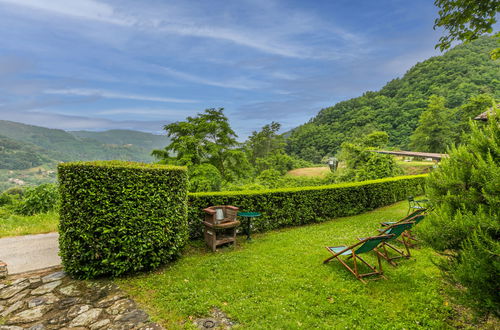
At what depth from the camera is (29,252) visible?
16.9ft

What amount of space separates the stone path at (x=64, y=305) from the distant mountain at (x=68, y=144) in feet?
224

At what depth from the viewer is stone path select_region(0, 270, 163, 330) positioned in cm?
278

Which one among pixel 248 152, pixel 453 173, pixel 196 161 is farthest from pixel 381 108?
pixel 453 173

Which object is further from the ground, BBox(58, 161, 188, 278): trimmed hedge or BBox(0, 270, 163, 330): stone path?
BBox(58, 161, 188, 278): trimmed hedge

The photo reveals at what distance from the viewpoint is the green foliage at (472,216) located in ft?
6.36

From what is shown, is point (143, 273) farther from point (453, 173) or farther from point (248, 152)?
point (248, 152)

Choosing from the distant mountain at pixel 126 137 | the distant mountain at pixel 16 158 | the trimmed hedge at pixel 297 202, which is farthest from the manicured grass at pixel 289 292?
the distant mountain at pixel 126 137

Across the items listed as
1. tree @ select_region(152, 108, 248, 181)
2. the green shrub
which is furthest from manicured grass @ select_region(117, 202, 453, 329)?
the green shrub

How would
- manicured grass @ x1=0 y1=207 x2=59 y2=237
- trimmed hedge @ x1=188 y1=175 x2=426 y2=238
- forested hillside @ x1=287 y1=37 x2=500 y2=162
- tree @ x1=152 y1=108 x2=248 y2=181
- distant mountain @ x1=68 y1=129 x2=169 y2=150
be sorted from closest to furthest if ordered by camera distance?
1. trimmed hedge @ x1=188 y1=175 x2=426 y2=238
2. manicured grass @ x1=0 y1=207 x2=59 y2=237
3. tree @ x1=152 y1=108 x2=248 y2=181
4. forested hillside @ x1=287 y1=37 x2=500 y2=162
5. distant mountain @ x1=68 y1=129 x2=169 y2=150

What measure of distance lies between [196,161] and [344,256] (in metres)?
12.2

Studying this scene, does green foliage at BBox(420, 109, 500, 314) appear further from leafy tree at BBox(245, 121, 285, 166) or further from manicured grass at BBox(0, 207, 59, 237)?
leafy tree at BBox(245, 121, 285, 166)

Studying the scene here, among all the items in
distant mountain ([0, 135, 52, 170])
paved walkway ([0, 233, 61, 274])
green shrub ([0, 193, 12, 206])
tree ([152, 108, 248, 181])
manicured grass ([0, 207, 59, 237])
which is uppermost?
distant mountain ([0, 135, 52, 170])

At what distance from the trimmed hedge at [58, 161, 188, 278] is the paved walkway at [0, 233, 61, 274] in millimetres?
1064

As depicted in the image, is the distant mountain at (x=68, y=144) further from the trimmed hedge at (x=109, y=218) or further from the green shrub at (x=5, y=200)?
the trimmed hedge at (x=109, y=218)
